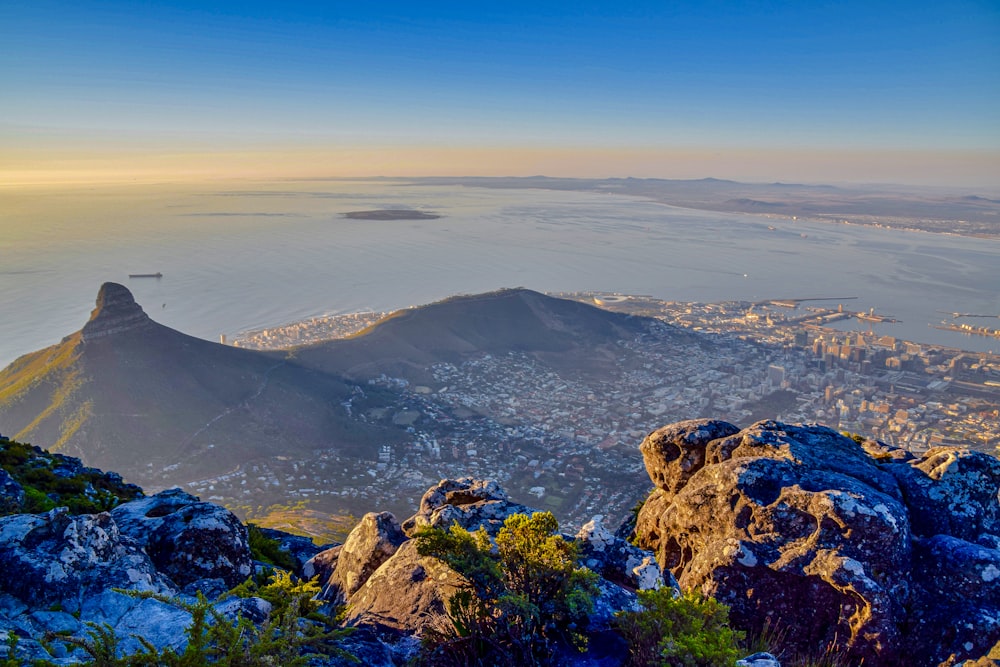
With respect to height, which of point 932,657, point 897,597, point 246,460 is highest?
point 897,597

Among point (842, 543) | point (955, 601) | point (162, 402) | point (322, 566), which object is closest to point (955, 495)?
point (955, 601)

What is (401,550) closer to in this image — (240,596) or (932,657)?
(240,596)

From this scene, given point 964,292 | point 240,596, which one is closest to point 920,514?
point 240,596

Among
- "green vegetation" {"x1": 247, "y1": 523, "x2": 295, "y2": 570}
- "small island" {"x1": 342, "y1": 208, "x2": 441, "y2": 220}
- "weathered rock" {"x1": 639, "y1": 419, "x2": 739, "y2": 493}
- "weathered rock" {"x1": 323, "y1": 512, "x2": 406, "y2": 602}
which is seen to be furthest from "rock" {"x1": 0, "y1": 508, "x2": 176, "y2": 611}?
"small island" {"x1": 342, "y1": 208, "x2": 441, "y2": 220}

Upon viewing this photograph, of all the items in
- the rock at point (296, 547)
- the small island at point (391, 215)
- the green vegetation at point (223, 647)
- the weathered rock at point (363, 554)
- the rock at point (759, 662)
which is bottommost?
the rock at point (296, 547)

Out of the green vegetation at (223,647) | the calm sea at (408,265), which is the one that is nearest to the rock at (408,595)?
the green vegetation at (223,647)

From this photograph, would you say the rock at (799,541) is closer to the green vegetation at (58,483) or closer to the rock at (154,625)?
the rock at (154,625)

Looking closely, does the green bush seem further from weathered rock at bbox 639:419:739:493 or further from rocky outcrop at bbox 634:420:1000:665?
weathered rock at bbox 639:419:739:493
